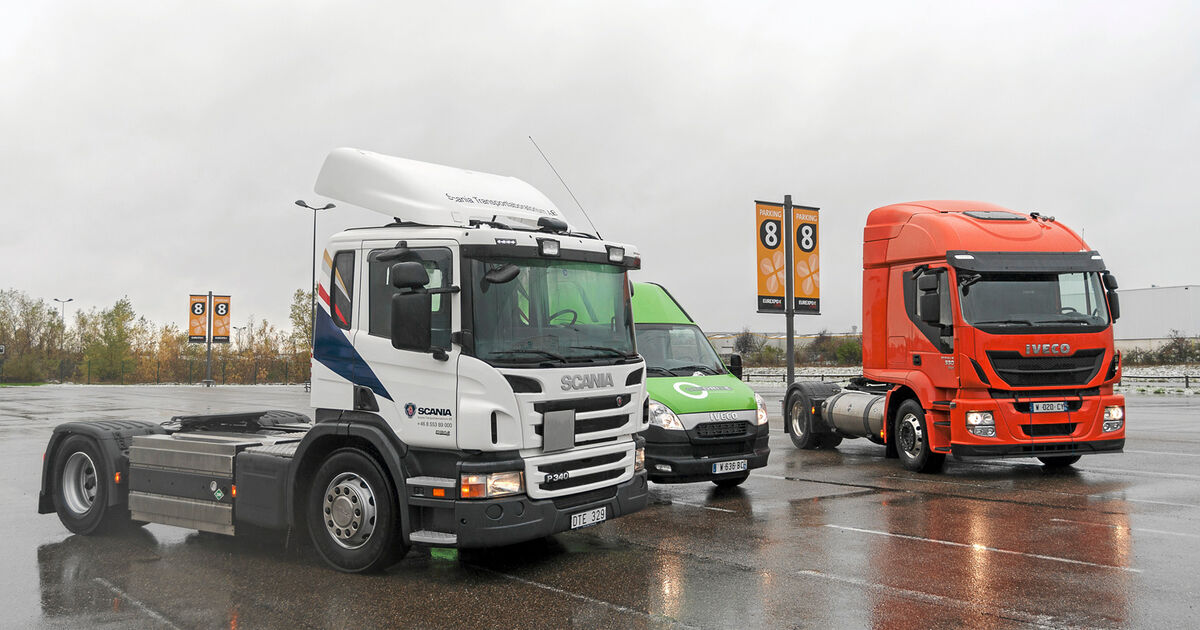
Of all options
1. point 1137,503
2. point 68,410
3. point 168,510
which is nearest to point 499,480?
→ point 168,510

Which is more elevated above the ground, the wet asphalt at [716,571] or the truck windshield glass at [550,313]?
the truck windshield glass at [550,313]

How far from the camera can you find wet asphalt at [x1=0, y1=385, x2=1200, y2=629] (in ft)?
18.9

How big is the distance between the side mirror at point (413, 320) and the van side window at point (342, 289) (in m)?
0.75

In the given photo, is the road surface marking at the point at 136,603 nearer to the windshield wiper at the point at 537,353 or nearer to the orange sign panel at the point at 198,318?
the windshield wiper at the point at 537,353

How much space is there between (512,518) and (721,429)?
431cm

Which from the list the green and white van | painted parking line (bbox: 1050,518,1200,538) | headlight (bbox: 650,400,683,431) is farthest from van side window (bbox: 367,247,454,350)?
painted parking line (bbox: 1050,518,1200,538)

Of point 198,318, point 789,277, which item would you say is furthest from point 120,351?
point 789,277

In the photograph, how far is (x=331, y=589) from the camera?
256 inches

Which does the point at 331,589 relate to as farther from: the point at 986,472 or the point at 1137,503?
the point at 986,472

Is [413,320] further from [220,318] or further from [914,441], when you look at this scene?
[220,318]

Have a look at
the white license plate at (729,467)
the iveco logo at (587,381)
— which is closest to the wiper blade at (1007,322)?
the white license plate at (729,467)

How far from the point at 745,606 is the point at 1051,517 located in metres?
4.96

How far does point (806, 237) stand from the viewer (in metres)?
22.8

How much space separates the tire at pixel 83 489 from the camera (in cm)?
855
